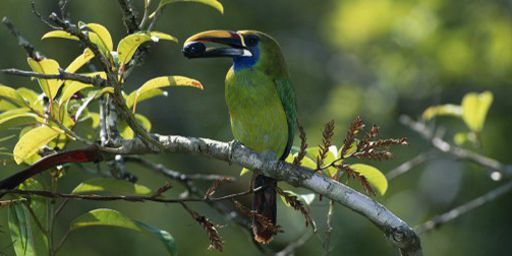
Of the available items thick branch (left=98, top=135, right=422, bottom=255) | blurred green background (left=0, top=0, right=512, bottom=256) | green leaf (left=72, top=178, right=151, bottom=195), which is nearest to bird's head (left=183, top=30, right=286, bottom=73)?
green leaf (left=72, top=178, right=151, bottom=195)

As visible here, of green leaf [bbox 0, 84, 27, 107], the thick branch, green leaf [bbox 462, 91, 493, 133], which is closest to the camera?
the thick branch

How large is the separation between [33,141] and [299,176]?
2.68 ft

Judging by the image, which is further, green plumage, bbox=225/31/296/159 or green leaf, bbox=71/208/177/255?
green plumage, bbox=225/31/296/159

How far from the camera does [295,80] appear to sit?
938 centimetres

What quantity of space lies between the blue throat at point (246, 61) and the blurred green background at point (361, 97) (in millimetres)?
1960

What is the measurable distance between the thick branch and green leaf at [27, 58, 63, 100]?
9.8 inches

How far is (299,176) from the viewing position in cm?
240

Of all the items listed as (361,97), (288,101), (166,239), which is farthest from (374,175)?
(361,97)

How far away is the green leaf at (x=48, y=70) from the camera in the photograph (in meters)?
2.37

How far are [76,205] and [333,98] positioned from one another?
2.94m

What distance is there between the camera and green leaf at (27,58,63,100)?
2367 millimetres

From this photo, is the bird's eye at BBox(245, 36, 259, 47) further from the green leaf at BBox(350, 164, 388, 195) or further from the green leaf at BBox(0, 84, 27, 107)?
the green leaf at BBox(0, 84, 27, 107)

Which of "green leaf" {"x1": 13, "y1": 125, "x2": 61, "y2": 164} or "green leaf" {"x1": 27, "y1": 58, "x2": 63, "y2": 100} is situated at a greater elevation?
"green leaf" {"x1": 27, "y1": 58, "x2": 63, "y2": 100}

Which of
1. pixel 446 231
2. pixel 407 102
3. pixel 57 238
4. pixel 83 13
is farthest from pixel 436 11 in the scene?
pixel 57 238
